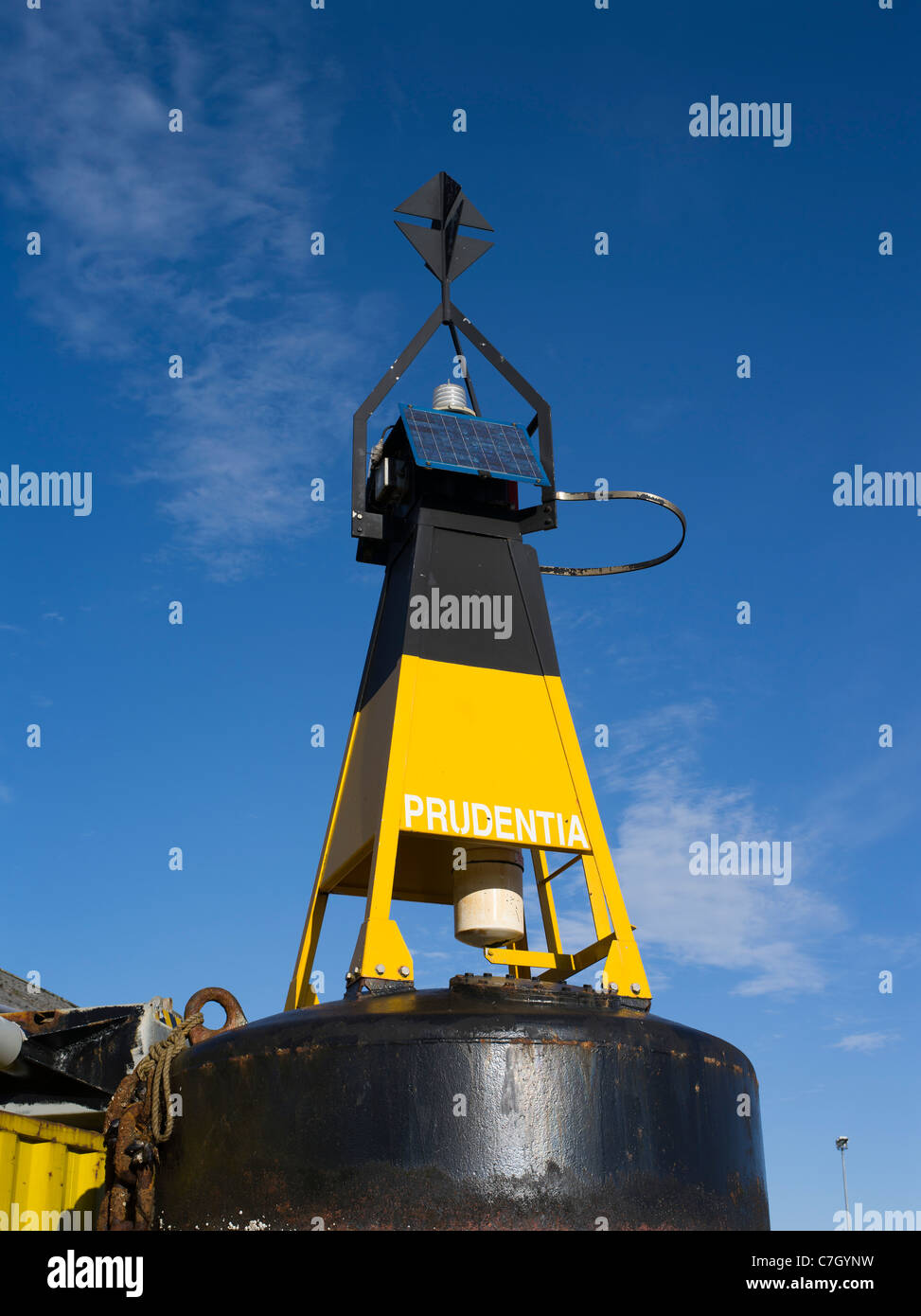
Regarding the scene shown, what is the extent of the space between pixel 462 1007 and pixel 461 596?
3.95m

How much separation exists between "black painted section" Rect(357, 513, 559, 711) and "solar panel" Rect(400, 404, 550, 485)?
0.54 m

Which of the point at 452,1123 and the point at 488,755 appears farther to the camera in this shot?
the point at 488,755

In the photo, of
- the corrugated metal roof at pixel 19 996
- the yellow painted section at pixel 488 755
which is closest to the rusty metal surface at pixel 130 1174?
the yellow painted section at pixel 488 755

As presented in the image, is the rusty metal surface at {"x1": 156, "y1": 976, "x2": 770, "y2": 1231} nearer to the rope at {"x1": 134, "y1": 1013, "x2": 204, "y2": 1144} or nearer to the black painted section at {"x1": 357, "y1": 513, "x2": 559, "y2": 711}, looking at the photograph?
the rope at {"x1": 134, "y1": 1013, "x2": 204, "y2": 1144}

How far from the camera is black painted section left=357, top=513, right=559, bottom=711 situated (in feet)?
31.7

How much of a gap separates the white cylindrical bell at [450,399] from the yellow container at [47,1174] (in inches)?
265

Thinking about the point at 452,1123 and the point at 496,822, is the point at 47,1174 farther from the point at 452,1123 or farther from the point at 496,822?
the point at 496,822

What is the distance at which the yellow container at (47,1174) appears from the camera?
8.01 metres

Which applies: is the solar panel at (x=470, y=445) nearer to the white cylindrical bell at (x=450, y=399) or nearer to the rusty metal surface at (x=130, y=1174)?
the white cylindrical bell at (x=450, y=399)

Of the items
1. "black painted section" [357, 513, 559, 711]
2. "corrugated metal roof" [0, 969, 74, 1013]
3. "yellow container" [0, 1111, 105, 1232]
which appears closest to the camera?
"yellow container" [0, 1111, 105, 1232]

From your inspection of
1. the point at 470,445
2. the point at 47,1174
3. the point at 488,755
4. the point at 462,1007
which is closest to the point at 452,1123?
the point at 462,1007

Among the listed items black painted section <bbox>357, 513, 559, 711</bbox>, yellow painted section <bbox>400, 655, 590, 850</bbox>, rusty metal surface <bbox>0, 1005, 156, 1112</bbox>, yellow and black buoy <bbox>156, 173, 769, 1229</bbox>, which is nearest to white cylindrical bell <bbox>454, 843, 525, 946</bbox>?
yellow and black buoy <bbox>156, 173, 769, 1229</bbox>

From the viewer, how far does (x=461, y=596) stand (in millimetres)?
9914
